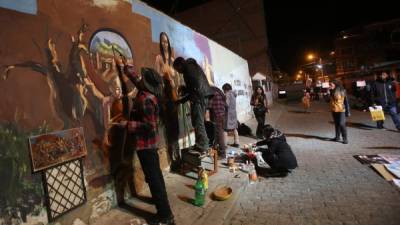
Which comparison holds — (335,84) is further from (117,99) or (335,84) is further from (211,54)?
(117,99)

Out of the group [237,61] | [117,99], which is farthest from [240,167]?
[237,61]

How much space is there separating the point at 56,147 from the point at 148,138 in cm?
117

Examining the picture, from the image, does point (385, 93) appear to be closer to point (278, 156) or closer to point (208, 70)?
point (208, 70)

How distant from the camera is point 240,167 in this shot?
624 cm

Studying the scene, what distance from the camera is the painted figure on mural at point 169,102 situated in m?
6.06

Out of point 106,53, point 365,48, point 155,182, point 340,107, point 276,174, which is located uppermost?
point 365,48

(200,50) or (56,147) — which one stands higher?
(200,50)

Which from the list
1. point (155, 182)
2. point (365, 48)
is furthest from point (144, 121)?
point (365, 48)

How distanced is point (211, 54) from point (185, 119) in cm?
394

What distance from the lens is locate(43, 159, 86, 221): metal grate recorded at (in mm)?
3174

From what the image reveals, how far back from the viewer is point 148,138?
3746 millimetres

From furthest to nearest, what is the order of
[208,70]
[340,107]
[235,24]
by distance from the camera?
1. [235,24]
2. [208,70]
3. [340,107]

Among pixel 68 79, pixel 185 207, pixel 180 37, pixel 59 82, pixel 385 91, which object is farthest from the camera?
pixel 385 91

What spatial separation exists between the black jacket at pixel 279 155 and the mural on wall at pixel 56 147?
384 centimetres
